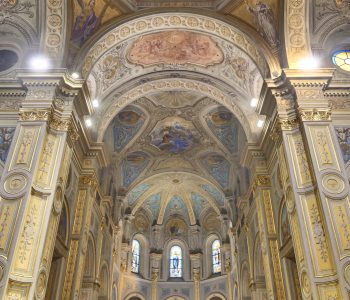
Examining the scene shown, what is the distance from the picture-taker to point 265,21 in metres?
13.0

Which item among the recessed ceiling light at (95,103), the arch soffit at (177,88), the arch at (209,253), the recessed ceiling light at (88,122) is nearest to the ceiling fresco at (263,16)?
the arch soffit at (177,88)

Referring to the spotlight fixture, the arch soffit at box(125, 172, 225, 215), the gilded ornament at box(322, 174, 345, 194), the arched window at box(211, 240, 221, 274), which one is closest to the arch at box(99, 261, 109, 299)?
the arch soffit at box(125, 172, 225, 215)

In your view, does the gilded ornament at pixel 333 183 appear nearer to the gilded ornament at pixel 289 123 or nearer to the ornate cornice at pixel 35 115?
the gilded ornament at pixel 289 123

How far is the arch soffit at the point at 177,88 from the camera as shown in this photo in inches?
611

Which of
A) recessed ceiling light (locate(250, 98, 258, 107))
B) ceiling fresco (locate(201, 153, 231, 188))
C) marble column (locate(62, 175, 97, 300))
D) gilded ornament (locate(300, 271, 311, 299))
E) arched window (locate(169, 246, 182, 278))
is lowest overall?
gilded ornament (locate(300, 271, 311, 299))

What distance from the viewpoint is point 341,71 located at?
1207cm

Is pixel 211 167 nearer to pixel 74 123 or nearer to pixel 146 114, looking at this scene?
pixel 146 114

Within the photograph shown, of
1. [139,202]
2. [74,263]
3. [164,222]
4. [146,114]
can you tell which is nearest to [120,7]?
[146,114]

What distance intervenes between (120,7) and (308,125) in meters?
7.84

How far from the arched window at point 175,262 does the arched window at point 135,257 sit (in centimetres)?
253

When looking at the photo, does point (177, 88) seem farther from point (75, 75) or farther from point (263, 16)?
point (75, 75)

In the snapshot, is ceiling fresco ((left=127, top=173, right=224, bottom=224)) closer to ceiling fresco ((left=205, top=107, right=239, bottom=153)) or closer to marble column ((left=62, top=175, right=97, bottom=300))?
ceiling fresco ((left=205, top=107, right=239, bottom=153))

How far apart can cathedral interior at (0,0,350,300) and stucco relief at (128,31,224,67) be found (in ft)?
0.15

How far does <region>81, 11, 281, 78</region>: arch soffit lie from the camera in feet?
43.4
